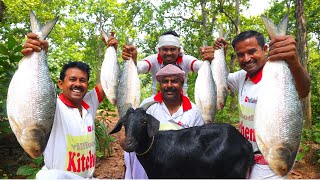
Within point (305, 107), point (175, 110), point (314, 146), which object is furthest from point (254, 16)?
point (175, 110)

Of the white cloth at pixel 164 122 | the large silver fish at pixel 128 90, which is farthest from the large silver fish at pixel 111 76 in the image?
the white cloth at pixel 164 122

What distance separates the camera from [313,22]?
516 inches

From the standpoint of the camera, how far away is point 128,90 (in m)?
3.14

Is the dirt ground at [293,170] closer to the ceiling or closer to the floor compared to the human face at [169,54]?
closer to the floor

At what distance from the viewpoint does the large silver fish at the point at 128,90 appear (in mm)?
3148

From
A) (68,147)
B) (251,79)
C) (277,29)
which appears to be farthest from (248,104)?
(68,147)

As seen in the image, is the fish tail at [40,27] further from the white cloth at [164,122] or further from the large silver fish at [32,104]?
the white cloth at [164,122]

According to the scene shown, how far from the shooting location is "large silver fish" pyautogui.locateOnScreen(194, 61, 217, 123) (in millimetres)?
3457

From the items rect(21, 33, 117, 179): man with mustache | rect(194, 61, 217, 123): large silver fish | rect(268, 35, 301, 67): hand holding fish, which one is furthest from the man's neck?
rect(268, 35, 301, 67): hand holding fish

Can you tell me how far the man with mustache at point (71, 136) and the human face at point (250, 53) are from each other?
1.21 meters

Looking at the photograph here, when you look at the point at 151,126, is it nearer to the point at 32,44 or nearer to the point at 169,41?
the point at 32,44

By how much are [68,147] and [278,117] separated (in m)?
1.95

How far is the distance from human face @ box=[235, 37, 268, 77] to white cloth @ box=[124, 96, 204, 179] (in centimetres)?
94

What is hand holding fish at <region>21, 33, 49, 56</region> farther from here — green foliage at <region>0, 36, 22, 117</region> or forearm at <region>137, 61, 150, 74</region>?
green foliage at <region>0, 36, 22, 117</region>
